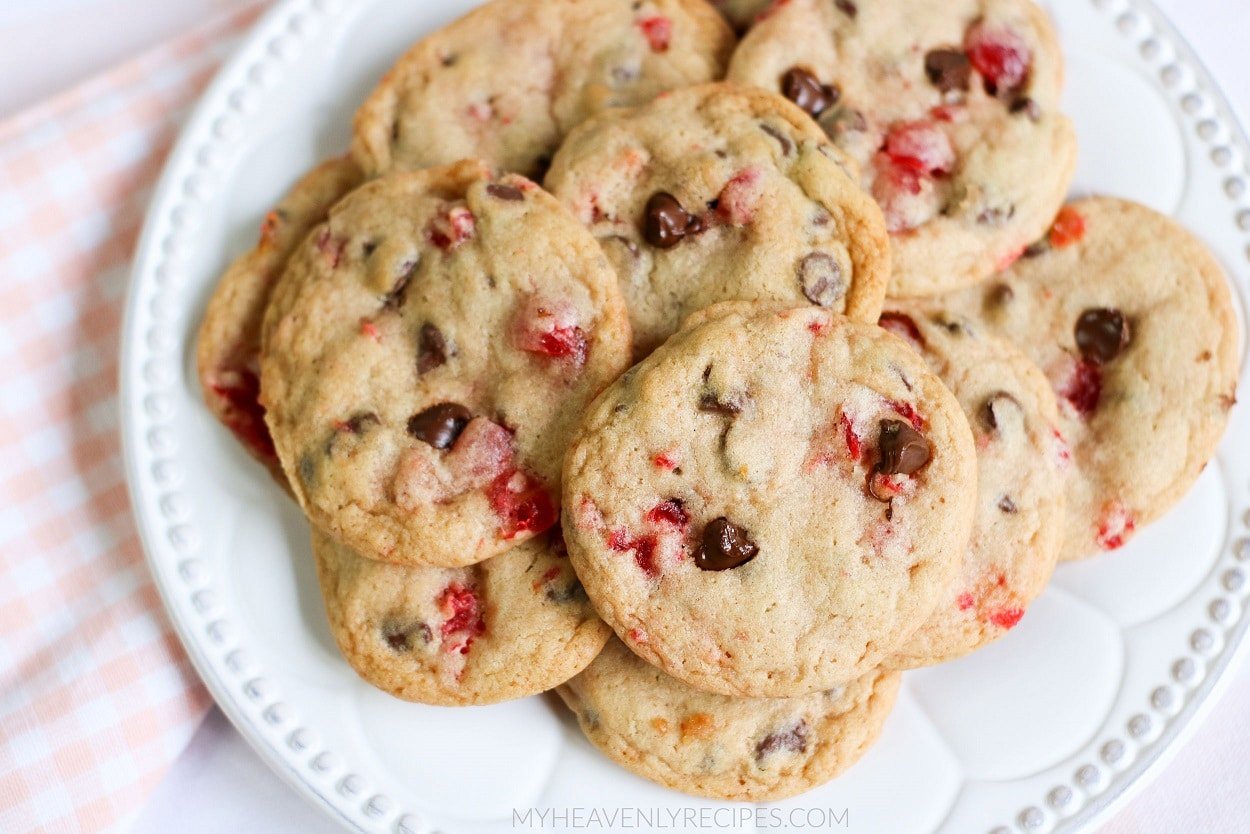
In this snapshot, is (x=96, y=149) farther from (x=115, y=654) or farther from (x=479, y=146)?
(x=115, y=654)

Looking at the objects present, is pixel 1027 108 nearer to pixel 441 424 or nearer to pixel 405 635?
pixel 441 424

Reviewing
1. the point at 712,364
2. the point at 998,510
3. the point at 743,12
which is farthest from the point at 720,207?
the point at 998,510

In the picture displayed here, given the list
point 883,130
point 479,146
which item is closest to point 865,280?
point 883,130

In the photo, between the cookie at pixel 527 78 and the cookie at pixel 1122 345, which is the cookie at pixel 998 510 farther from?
the cookie at pixel 527 78

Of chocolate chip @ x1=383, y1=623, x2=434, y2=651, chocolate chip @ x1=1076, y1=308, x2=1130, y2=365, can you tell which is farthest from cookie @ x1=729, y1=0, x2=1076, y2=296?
chocolate chip @ x1=383, y1=623, x2=434, y2=651

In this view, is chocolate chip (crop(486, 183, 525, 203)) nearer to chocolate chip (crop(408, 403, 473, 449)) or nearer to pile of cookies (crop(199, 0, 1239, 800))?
pile of cookies (crop(199, 0, 1239, 800))

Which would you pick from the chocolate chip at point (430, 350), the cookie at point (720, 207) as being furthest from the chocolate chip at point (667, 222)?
the chocolate chip at point (430, 350)
